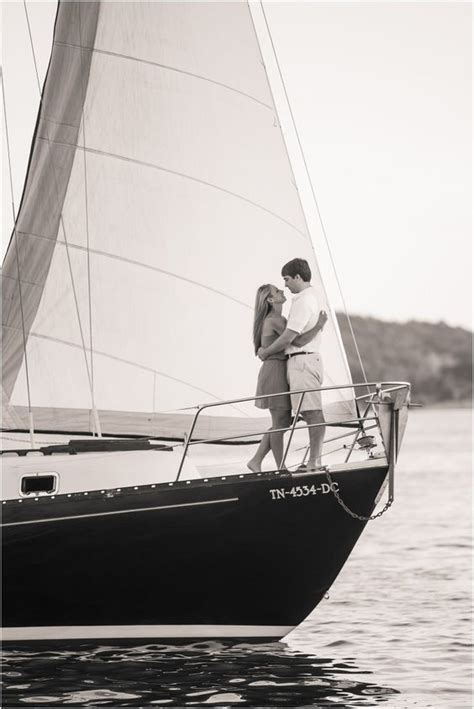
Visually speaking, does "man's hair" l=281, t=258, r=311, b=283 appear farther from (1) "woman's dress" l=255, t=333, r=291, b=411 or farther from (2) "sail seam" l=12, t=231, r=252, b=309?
(2) "sail seam" l=12, t=231, r=252, b=309

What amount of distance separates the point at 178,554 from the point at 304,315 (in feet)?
7.97

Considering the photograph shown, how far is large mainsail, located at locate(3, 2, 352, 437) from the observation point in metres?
12.8

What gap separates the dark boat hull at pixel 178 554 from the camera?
11.5 m

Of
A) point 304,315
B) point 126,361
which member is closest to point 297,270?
point 304,315

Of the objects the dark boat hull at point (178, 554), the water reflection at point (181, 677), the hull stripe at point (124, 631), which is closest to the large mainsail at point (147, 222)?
the dark boat hull at point (178, 554)

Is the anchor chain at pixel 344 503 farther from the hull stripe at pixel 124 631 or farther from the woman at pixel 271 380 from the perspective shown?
the hull stripe at pixel 124 631

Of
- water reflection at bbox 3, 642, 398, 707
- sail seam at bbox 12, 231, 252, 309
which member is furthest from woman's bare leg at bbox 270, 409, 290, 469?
water reflection at bbox 3, 642, 398, 707

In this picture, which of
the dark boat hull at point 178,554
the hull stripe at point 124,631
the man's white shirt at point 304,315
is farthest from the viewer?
the hull stripe at point 124,631

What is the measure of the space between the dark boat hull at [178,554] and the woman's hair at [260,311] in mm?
1352

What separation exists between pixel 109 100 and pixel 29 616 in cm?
523

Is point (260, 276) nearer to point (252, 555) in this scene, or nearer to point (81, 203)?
point (81, 203)

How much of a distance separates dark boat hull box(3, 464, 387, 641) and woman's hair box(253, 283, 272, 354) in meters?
1.35

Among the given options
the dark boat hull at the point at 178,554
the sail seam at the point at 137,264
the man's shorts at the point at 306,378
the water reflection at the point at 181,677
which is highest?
the sail seam at the point at 137,264

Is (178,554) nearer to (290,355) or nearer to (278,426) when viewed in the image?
(278,426)
